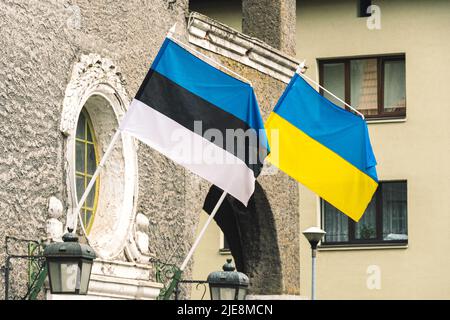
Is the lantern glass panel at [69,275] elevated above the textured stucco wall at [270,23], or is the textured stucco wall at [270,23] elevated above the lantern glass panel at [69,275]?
the textured stucco wall at [270,23]

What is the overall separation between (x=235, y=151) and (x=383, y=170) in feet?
51.6

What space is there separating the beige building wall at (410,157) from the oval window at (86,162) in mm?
14174

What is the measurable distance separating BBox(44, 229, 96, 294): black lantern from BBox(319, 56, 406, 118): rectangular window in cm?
1788

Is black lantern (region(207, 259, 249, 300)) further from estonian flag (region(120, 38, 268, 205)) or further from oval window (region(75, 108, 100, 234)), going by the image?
oval window (region(75, 108, 100, 234))

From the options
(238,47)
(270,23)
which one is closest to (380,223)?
(270,23)

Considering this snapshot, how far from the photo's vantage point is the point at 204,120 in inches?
499

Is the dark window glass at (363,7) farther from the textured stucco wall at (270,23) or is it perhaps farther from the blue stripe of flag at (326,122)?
the blue stripe of flag at (326,122)

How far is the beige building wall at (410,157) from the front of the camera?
27.7 m

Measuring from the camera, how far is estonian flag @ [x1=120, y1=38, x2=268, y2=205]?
40.8 feet

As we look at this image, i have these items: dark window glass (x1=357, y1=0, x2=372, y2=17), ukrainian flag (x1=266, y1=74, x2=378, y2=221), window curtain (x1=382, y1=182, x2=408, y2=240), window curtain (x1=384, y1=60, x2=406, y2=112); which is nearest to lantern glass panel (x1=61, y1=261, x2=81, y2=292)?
ukrainian flag (x1=266, y1=74, x2=378, y2=221)

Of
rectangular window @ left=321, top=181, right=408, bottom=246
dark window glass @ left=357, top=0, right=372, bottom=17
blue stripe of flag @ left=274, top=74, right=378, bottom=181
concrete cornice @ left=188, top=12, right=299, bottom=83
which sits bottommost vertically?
rectangular window @ left=321, top=181, right=408, bottom=246

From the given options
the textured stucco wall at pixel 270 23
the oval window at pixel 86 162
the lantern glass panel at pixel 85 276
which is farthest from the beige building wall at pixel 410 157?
the lantern glass panel at pixel 85 276

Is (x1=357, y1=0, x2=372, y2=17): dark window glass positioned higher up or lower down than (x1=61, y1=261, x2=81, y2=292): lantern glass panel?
higher up

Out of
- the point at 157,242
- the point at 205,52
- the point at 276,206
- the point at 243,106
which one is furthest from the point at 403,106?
the point at 243,106
